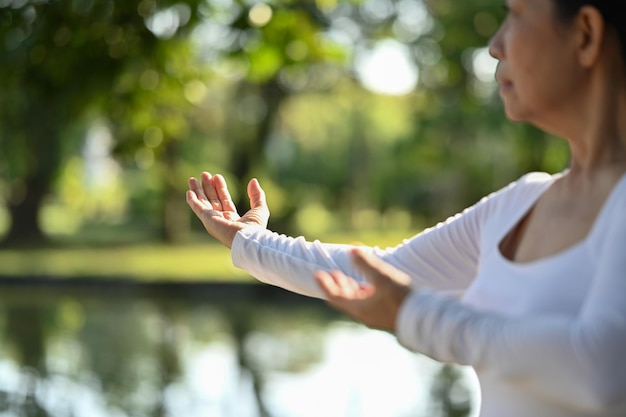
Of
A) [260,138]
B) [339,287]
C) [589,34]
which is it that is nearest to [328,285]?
[339,287]

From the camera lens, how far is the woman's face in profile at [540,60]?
3.30 feet

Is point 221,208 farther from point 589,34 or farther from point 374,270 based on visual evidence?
point 589,34

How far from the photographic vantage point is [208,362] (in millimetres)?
7496

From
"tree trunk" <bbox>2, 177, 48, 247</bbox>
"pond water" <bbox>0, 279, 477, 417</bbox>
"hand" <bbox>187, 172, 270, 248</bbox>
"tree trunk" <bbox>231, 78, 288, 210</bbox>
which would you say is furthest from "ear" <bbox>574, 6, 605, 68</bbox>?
"tree trunk" <bbox>2, 177, 48, 247</bbox>

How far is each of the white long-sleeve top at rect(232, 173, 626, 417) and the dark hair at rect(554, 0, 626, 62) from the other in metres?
0.14

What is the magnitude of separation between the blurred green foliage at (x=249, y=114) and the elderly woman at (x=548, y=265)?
3.39 meters

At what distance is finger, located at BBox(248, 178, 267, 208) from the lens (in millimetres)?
1464

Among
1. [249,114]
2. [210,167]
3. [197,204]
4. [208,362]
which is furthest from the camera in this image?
[210,167]

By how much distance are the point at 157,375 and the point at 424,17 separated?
11311 mm

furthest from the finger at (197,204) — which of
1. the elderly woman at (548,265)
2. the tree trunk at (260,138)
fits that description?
the tree trunk at (260,138)

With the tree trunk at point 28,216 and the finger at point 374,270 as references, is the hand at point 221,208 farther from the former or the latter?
the tree trunk at point 28,216

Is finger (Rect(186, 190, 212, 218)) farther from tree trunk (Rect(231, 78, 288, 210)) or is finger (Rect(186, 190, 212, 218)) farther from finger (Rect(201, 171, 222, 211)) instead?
tree trunk (Rect(231, 78, 288, 210))

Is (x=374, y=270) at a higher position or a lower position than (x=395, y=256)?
higher

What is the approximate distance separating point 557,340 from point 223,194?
673 mm
